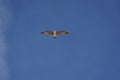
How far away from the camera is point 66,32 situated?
62000mm

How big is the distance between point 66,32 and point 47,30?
13.5ft

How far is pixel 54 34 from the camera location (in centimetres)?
5922

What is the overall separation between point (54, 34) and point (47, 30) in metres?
2.10

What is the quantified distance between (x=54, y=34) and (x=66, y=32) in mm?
3705

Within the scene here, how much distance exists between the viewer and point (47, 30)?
60.5 metres
